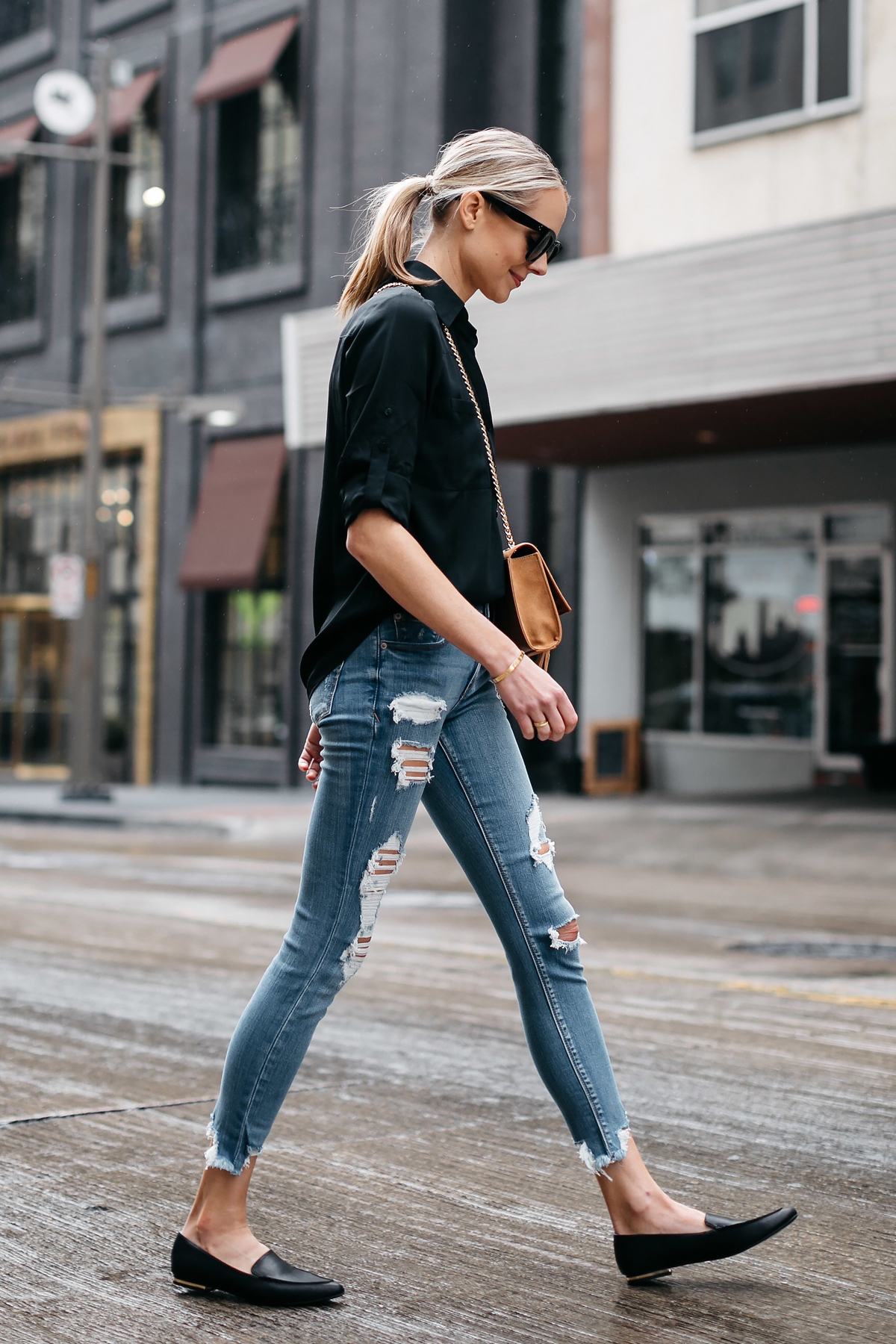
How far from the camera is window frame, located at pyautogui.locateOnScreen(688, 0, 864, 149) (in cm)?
1644

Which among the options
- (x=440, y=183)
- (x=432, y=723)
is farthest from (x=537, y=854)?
(x=440, y=183)

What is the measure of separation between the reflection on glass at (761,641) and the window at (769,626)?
1 centimetres

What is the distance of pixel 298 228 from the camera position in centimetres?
2364

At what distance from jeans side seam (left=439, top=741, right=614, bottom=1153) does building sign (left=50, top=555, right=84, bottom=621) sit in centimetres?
1792

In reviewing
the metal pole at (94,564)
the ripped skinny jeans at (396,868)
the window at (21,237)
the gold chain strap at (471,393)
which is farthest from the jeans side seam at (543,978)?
the window at (21,237)

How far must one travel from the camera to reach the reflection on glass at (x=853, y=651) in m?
18.9

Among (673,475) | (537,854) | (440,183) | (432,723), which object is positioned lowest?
(537,854)

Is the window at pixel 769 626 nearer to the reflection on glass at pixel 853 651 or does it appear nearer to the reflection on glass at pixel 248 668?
the reflection on glass at pixel 853 651

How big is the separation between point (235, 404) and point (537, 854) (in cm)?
1801

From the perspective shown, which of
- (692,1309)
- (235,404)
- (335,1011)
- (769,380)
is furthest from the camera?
(235,404)

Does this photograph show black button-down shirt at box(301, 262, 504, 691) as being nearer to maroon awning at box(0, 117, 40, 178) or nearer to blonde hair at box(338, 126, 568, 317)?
blonde hair at box(338, 126, 568, 317)

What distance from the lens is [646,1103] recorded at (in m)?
4.82

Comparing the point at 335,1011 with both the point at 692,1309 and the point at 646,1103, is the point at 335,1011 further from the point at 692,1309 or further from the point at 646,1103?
the point at 692,1309

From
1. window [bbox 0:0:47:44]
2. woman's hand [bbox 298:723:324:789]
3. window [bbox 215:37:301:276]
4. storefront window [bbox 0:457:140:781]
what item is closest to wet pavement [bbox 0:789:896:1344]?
woman's hand [bbox 298:723:324:789]
